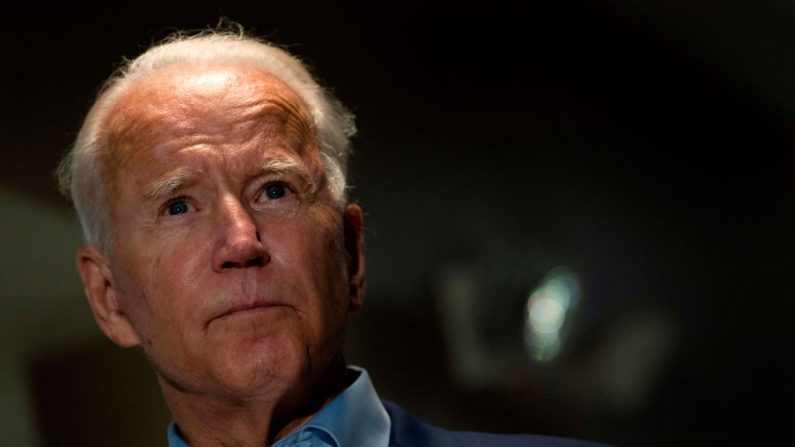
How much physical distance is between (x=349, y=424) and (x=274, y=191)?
42 centimetres

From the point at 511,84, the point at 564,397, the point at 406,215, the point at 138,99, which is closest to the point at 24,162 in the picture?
the point at 138,99

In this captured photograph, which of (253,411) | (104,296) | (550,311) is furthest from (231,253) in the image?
(550,311)

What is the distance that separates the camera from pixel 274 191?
1996 millimetres

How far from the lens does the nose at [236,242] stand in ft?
6.07

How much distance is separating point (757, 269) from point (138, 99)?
1714 mm

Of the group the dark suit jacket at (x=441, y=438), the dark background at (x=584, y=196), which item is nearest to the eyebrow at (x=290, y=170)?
the dark suit jacket at (x=441, y=438)

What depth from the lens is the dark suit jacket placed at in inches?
80.1

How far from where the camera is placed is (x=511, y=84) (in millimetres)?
3082

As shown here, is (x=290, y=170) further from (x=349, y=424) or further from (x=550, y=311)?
(x=550, y=311)

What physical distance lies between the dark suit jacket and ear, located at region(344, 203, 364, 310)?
0.21 m

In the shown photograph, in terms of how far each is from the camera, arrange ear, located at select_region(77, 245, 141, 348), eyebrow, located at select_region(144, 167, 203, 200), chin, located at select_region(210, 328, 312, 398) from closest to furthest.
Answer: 1. chin, located at select_region(210, 328, 312, 398)
2. eyebrow, located at select_region(144, 167, 203, 200)
3. ear, located at select_region(77, 245, 141, 348)

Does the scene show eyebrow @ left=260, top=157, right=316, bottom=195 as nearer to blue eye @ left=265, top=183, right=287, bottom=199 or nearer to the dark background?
blue eye @ left=265, top=183, right=287, bottom=199

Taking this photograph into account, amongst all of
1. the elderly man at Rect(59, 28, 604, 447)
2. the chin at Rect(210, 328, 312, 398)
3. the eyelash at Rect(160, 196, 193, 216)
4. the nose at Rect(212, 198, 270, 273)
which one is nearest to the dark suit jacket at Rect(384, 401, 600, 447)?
the elderly man at Rect(59, 28, 604, 447)

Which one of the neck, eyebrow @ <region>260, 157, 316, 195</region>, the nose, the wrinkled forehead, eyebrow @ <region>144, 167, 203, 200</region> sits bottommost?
the neck
